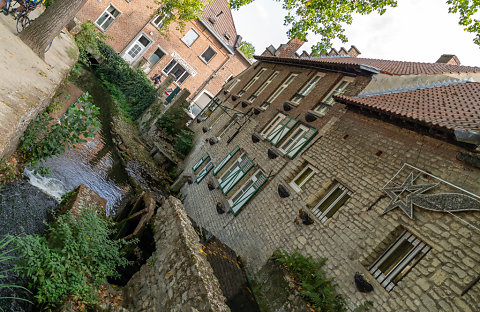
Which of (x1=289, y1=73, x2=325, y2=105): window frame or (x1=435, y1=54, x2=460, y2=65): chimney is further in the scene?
(x1=435, y1=54, x2=460, y2=65): chimney

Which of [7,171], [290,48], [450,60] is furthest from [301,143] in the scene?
[290,48]

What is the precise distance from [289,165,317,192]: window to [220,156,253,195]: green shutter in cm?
247

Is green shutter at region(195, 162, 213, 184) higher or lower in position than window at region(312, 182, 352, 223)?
lower

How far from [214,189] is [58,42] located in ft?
28.5

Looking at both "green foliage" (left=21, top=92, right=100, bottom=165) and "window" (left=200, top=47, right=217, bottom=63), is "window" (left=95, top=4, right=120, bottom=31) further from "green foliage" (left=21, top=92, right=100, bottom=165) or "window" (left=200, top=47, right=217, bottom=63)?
"green foliage" (left=21, top=92, right=100, bottom=165)

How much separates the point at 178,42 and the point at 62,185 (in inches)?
901

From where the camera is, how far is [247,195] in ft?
32.3

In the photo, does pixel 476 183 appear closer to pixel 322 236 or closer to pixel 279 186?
pixel 322 236

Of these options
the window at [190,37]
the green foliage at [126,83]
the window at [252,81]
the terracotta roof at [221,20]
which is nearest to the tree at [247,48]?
the terracotta roof at [221,20]

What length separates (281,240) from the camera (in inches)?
303

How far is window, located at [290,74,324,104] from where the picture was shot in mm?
11469

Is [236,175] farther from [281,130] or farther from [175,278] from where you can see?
[175,278]

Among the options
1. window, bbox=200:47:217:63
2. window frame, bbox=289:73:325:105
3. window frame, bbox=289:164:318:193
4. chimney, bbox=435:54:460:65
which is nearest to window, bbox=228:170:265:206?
window frame, bbox=289:164:318:193

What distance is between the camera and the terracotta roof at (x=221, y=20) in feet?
94.5
